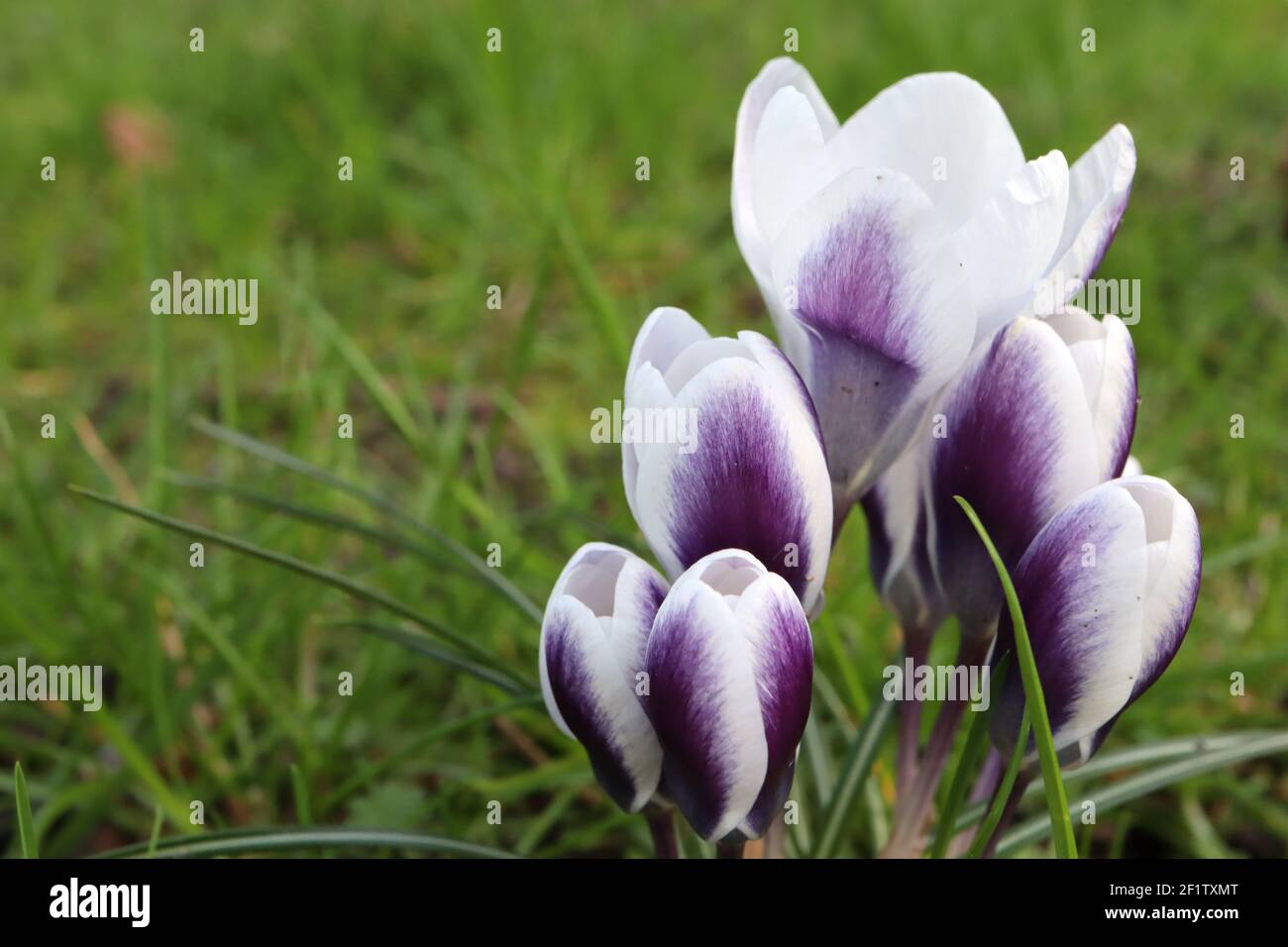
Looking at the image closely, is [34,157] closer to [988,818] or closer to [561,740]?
[561,740]

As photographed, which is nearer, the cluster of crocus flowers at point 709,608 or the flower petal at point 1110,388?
the cluster of crocus flowers at point 709,608

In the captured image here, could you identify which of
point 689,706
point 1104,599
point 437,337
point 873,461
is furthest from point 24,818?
point 437,337

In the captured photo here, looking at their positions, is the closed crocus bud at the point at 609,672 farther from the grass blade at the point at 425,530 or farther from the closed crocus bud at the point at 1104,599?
the grass blade at the point at 425,530

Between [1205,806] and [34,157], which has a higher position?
[34,157]

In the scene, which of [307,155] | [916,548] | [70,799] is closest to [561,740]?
[70,799]

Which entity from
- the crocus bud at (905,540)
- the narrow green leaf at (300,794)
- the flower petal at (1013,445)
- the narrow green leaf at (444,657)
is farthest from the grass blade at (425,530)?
the flower petal at (1013,445)

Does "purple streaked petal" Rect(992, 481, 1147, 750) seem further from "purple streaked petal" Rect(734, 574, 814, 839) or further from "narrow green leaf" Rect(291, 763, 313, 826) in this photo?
"narrow green leaf" Rect(291, 763, 313, 826)
